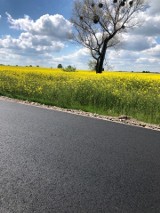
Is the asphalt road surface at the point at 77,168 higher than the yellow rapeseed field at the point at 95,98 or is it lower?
higher

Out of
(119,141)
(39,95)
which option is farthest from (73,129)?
(39,95)

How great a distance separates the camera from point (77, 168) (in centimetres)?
537

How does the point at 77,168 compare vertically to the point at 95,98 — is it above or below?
above

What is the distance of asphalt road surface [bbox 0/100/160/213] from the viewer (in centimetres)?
414

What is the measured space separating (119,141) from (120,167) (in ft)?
5.83

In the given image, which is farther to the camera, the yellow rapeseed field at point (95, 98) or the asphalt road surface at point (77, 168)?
the yellow rapeseed field at point (95, 98)

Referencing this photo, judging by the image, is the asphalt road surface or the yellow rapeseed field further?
the yellow rapeseed field

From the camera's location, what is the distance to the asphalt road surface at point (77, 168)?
4.14 metres

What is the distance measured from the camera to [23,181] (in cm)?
469

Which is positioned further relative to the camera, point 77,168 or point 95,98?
point 95,98

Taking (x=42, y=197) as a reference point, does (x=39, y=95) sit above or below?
below

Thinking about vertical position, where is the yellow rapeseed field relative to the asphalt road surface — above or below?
below

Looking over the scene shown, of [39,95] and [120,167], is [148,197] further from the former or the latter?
[39,95]

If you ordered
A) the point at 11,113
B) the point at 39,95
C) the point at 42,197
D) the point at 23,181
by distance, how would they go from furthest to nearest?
the point at 39,95 < the point at 11,113 < the point at 23,181 < the point at 42,197
